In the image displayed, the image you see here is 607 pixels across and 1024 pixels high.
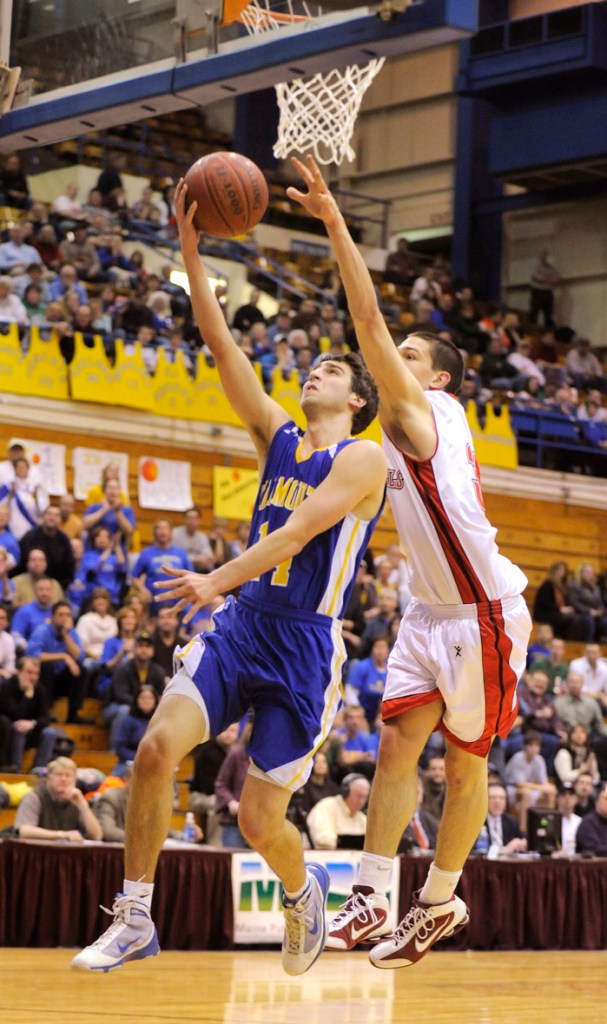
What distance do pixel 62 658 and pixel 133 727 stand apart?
1081 mm

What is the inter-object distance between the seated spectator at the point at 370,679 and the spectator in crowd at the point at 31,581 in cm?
300

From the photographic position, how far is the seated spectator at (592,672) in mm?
17125

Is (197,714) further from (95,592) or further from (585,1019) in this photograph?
(95,592)

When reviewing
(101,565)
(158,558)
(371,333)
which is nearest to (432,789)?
(158,558)

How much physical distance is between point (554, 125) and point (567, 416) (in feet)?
18.9

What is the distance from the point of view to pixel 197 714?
560 centimetres

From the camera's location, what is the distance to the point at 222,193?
6.02 metres

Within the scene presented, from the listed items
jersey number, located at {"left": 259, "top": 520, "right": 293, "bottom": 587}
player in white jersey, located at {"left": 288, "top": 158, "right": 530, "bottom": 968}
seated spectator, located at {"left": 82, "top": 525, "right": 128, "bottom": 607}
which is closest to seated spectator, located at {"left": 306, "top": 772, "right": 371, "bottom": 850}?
seated spectator, located at {"left": 82, "top": 525, "right": 128, "bottom": 607}

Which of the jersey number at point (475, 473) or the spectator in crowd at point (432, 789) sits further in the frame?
the spectator in crowd at point (432, 789)

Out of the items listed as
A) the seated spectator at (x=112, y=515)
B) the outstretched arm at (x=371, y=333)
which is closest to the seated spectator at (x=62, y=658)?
the seated spectator at (x=112, y=515)

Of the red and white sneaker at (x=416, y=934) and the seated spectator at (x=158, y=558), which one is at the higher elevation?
the seated spectator at (x=158, y=558)

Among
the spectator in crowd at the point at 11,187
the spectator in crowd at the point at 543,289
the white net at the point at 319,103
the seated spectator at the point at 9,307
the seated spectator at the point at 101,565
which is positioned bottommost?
the seated spectator at the point at 101,565

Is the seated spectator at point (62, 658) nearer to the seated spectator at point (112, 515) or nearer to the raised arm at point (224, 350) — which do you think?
the seated spectator at point (112, 515)

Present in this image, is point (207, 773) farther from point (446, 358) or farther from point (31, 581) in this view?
point (446, 358)
